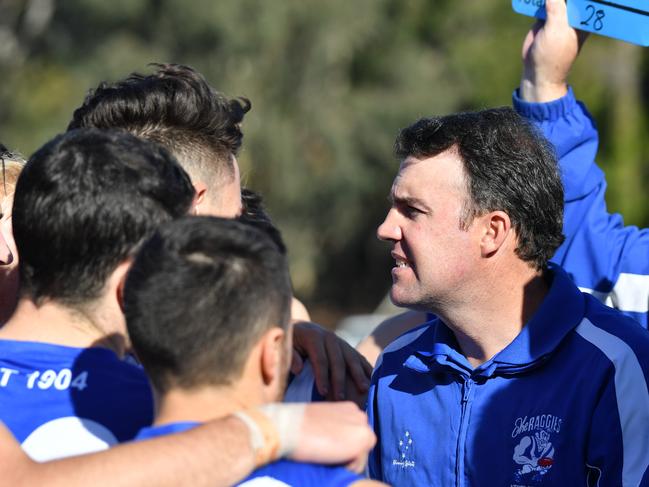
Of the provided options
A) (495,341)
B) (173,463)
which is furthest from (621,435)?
(173,463)

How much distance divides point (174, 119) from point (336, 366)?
0.94 metres

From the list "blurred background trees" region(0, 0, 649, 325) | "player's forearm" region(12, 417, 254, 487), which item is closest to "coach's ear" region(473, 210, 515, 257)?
"player's forearm" region(12, 417, 254, 487)

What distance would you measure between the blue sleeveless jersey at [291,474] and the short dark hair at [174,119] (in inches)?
47.6

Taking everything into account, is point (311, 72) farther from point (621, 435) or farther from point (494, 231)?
point (621, 435)

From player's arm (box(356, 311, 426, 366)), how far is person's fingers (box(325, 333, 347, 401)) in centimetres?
84

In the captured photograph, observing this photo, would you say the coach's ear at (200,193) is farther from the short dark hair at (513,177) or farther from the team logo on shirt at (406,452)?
the team logo on shirt at (406,452)

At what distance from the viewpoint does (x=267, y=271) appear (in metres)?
2.01

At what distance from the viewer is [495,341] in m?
3.10

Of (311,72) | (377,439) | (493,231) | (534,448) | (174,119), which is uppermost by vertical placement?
(311,72)

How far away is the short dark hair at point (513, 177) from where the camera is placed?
3174mm

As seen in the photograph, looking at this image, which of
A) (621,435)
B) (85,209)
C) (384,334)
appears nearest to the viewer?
(85,209)

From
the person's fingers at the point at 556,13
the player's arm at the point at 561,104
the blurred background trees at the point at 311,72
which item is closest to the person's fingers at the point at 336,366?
the player's arm at the point at 561,104

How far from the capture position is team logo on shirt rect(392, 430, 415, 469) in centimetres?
310

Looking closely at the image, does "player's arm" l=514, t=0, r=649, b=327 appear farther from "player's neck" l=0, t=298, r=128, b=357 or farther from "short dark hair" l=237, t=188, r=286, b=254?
"player's neck" l=0, t=298, r=128, b=357
